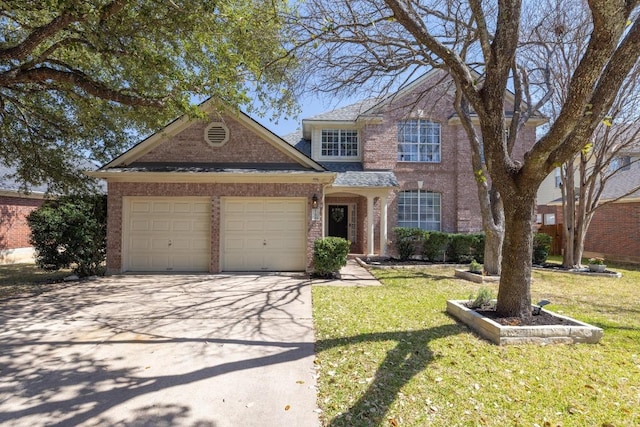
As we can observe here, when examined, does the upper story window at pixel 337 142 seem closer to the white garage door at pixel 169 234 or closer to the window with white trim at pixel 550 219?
the white garage door at pixel 169 234

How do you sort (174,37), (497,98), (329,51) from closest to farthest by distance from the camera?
(497,98)
(174,37)
(329,51)

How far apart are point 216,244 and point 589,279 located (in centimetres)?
1212

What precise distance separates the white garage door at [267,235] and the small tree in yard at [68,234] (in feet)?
13.1

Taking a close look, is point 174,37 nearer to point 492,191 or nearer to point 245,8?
point 245,8

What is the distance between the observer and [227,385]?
3.82m

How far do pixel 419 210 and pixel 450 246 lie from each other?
2773 millimetres

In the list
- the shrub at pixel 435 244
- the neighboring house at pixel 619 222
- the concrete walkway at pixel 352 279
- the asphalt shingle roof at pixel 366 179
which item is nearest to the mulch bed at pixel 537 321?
the concrete walkway at pixel 352 279

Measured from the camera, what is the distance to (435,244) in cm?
1402

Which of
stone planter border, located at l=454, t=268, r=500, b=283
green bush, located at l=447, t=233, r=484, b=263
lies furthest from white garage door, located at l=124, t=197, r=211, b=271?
green bush, located at l=447, t=233, r=484, b=263

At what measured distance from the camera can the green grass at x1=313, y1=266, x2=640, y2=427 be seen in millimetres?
3283

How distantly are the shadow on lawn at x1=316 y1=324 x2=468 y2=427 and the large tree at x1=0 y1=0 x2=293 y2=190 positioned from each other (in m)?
6.13

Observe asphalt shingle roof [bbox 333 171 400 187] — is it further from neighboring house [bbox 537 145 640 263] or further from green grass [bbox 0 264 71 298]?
green grass [bbox 0 264 71 298]

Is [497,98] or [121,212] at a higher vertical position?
[497,98]

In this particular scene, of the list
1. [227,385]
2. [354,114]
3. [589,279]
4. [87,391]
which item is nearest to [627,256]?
[589,279]
